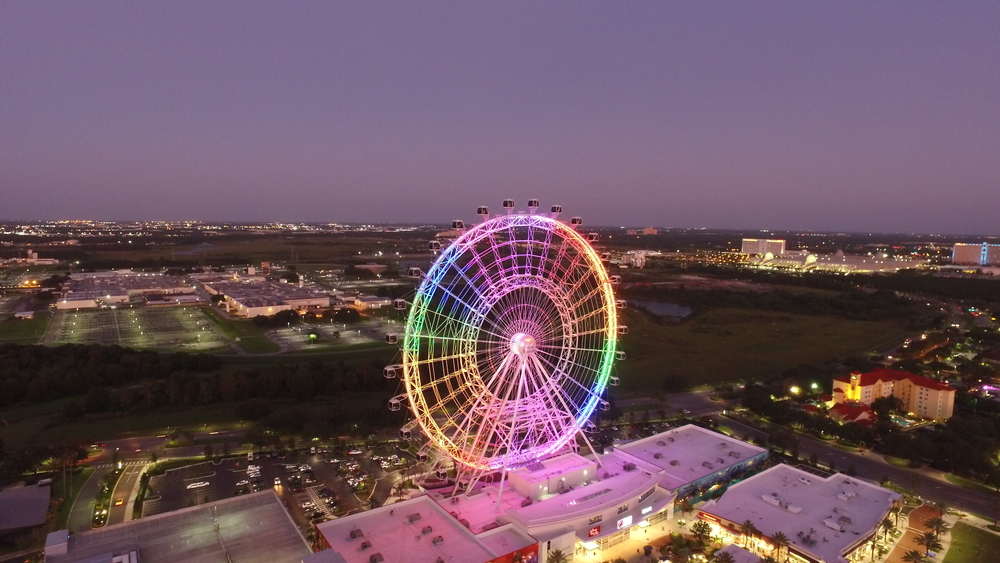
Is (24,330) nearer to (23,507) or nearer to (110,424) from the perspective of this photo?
(110,424)

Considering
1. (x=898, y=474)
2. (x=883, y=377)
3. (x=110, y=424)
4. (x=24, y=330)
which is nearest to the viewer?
(x=898, y=474)

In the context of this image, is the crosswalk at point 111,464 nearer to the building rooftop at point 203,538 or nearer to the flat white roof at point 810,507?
the building rooftop at point 203,538

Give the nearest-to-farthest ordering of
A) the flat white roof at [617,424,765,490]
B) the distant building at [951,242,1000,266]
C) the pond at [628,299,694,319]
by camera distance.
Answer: the flat white roof at [617,424,765,490] → the pond at [628,299,694,319] → the distant building at [951,242,1000,266]

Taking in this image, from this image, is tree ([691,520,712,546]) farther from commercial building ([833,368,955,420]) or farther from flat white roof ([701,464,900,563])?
commercial building ([833,368,955,420])

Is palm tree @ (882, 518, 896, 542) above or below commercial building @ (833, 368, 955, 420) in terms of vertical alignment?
below

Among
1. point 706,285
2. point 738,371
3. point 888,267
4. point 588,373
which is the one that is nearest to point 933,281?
point 888,267

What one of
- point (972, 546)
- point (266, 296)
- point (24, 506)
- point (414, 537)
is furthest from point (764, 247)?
point (24, 506)

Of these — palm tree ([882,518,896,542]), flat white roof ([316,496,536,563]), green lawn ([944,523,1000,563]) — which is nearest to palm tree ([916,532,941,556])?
green lawn ([944,523,1000,563])

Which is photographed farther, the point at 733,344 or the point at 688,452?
the point at 733,344
